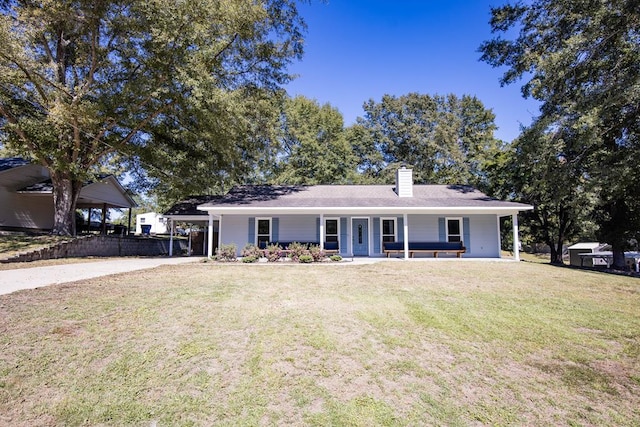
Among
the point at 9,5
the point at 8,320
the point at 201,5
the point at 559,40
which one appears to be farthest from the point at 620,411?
the point at 9,5

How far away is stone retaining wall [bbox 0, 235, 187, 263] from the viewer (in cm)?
1294

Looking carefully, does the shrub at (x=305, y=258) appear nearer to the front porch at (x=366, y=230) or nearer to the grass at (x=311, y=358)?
the front porch at (x=366, y=230)

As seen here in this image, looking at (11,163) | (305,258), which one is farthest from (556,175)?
(11,163)

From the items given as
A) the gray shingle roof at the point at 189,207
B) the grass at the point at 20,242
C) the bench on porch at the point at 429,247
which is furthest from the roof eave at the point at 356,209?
the grass at the point at 20,242

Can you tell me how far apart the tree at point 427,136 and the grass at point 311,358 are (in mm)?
24515

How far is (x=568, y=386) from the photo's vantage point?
3568 millimetres

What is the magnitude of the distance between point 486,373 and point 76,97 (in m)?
16.8

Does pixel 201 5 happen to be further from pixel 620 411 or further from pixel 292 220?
pixel 620 411

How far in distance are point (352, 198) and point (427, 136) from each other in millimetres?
18095

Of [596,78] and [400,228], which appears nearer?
[596,78]

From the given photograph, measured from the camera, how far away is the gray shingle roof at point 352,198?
14.9 metres

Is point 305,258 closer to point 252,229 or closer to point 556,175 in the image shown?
point 252,229

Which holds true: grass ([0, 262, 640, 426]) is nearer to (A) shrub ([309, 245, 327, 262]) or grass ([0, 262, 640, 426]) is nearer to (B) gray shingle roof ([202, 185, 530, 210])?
(A) shrub ([309, 245, 327, 262])

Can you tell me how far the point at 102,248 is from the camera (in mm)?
17000
